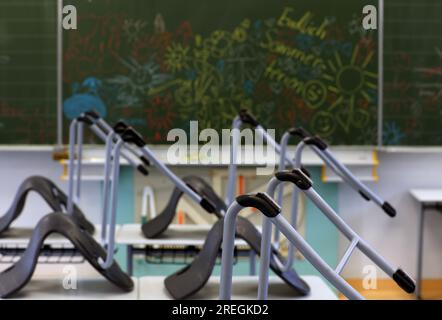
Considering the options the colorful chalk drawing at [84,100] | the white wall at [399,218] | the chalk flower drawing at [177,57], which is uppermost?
the chalk flower drawing at [177,57]

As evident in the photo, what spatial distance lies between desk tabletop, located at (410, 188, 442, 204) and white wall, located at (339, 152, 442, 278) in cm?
3

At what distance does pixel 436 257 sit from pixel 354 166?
0.71 meters

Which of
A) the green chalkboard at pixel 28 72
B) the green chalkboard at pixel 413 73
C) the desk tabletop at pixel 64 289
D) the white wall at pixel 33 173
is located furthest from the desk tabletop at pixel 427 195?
the desk tabletop at pixel 64 289

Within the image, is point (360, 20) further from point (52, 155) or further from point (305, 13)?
point (52, 155)

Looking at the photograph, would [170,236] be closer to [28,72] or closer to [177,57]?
[177,57]

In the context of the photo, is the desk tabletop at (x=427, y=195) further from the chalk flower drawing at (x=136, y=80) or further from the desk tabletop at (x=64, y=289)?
the desk tabletop at (x=64, y=289)

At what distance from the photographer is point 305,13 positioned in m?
4.21

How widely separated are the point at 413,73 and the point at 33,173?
7.14 ft

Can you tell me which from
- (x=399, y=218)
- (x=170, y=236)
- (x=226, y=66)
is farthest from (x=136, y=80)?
(x=399, y=218)

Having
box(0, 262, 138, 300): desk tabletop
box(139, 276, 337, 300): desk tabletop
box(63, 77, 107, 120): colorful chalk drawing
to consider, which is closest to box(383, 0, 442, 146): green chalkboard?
box(63, 77, 107, 120): colorful chalk drawing

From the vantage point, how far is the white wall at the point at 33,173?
4.28m

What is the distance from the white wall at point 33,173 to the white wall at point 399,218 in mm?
1413

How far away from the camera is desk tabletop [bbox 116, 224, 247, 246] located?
306 cm

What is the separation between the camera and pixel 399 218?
4395 mm
